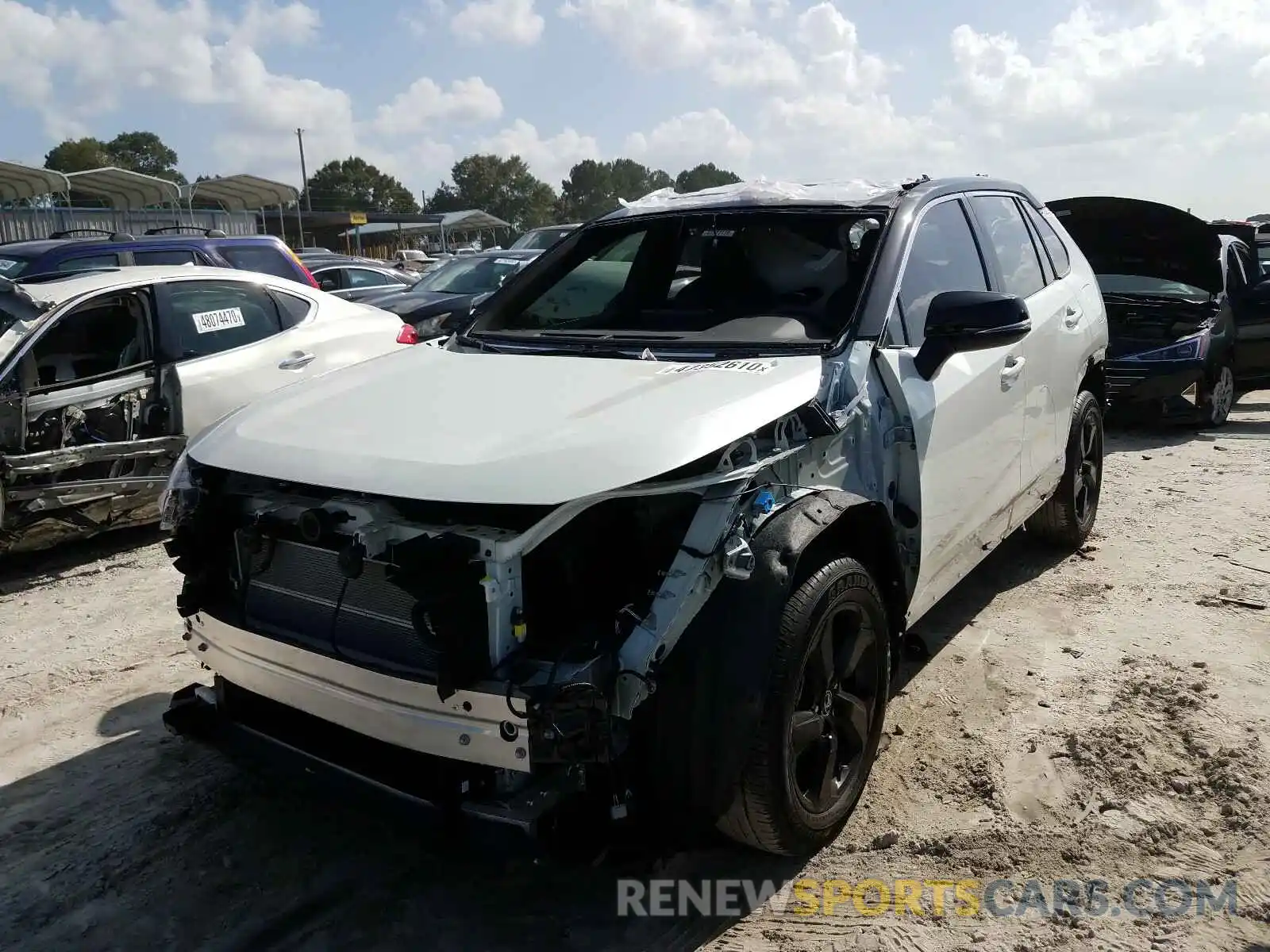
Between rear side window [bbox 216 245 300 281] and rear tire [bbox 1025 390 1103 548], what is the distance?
22.9 feet

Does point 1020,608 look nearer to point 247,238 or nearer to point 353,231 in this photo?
point 247,238

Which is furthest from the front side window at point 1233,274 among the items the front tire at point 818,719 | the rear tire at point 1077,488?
the front tire at point 818,719

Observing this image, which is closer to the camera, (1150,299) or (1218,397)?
(1218,397)

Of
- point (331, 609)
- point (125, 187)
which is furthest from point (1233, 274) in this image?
point (125, 187)

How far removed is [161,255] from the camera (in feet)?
31.7

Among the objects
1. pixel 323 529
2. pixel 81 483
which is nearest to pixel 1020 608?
pixel 323 529

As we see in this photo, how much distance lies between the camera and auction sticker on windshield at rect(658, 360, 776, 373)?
3064 millimetres

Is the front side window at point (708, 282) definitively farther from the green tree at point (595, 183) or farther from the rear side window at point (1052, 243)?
the green tree at point (595, 183)

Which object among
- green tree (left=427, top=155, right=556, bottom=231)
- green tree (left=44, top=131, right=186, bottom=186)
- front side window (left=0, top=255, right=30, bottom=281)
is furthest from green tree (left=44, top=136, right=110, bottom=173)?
front side window (left=0, top=255, right=30, bottom=281)

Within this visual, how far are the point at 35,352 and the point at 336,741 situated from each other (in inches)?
164

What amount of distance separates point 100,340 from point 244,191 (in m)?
26.2

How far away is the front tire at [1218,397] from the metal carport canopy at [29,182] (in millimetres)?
24562

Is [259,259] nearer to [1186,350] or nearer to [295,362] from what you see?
[295,362]

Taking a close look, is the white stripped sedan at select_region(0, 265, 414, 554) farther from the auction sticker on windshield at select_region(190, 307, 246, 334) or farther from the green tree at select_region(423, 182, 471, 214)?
the green tree at select_region(423, 182, 471, 214)
